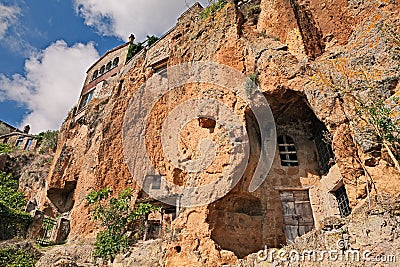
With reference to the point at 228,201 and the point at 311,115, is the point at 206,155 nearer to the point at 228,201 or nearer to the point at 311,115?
the point at 228,201

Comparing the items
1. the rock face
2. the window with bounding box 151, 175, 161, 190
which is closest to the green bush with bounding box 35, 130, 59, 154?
the rock face

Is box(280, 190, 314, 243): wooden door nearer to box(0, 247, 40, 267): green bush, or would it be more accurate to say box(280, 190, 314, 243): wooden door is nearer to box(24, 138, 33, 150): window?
box(0, 247, 40, 267): green bush

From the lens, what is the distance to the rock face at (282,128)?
809cm

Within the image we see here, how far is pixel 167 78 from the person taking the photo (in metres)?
18.5

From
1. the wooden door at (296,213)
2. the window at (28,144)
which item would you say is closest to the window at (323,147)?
the wooden door at (296,213)

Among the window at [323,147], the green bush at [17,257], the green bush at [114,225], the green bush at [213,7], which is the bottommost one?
the green bush at [17,257]

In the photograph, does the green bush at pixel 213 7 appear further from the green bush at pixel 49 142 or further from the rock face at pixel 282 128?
the green bush at pixel 49 142

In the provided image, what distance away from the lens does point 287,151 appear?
37.4ft

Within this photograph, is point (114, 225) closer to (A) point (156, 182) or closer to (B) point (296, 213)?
(A) point (156, 182)

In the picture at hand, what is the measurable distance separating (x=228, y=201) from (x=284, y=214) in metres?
2.19

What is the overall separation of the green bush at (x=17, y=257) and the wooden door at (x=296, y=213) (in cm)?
991

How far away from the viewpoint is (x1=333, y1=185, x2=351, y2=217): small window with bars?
29.3 ft

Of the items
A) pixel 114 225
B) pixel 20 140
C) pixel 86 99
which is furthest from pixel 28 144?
pixel 114 225

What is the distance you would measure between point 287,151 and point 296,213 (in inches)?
95.3
